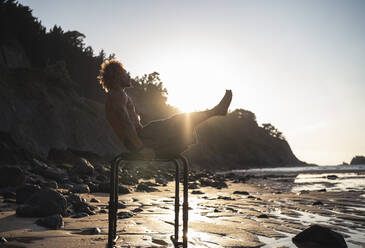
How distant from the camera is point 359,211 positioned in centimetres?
511

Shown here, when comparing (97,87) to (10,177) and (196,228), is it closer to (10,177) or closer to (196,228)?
(10,177)

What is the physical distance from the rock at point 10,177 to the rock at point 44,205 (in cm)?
244

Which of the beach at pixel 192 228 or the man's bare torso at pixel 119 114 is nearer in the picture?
the man's bare torso at pixel 119 114

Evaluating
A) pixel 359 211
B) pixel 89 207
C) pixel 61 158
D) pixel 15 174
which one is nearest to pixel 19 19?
pixel 61 158

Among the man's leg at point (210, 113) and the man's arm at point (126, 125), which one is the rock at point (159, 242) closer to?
the man's arm at point (126, 125)

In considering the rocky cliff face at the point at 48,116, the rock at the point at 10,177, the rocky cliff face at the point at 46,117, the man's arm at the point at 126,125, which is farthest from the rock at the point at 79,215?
the rocky cliff face at the point at 46,117

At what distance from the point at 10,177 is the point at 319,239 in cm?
575

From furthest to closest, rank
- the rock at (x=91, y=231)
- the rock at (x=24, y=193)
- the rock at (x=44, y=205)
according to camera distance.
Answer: the rock at (x=24, y=193), the rock at (x=44, y=205), the rock at (x=91, y=231)

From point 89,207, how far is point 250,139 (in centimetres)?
8047

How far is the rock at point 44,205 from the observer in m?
3.58

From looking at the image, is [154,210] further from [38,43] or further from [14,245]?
[38,43]

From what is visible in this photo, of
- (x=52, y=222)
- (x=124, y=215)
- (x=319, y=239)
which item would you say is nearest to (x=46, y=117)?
(x=124, y=215)

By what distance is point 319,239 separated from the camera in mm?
2807

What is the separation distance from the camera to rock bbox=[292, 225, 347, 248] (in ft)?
8.89
